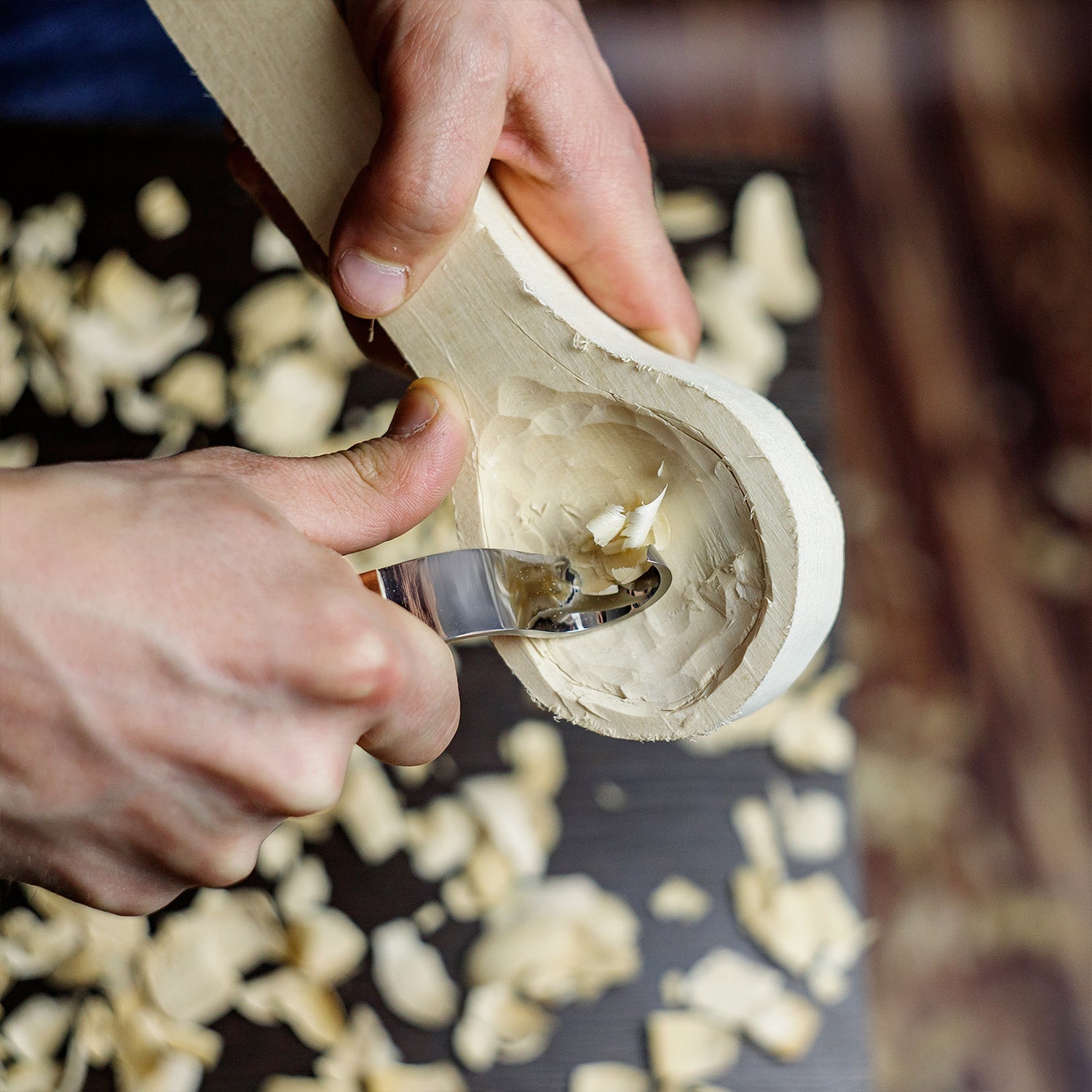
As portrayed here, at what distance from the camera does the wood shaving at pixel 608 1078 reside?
64 centimetres

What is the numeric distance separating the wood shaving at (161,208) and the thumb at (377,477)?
1.29 feet

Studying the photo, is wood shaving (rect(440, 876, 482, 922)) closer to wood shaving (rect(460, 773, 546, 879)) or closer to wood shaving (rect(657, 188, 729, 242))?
wood shaving (rect(460, 773, 546, 879))

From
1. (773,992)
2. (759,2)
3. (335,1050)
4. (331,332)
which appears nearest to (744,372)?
(331,332)

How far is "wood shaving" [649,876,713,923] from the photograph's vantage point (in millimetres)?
671

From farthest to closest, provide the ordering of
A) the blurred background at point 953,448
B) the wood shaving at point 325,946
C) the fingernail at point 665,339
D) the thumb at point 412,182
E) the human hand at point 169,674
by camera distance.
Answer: the blurred background at point 953,448
the wood shaving at point 325,946
the fingernail at point 665,339
the thumb at point 412,182
the human hand at point 169,674

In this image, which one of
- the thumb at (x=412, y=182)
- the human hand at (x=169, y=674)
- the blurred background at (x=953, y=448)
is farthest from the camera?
the blurred background at (x=953, y=448)

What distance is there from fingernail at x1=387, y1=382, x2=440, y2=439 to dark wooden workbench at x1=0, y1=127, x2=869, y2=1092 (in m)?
0.30

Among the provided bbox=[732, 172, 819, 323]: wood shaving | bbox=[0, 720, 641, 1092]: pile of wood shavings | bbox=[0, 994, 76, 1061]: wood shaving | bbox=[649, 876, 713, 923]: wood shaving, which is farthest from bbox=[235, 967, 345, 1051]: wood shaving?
bbox=[732, 172, 819, 323]: wood shaving

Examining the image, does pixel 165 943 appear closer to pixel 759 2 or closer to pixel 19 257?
pixel 19 257

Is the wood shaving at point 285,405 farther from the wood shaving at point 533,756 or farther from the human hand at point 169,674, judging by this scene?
the human hand at point 169,674

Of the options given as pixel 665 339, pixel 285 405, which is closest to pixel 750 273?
pixel 665 339

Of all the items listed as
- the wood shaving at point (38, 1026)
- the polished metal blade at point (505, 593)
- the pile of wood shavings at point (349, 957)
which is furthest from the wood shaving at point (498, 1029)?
Result: the polished metal blade at point (505, 593)

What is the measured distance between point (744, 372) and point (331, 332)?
0.30 m

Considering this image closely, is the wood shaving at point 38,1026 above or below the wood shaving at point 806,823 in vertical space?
above
